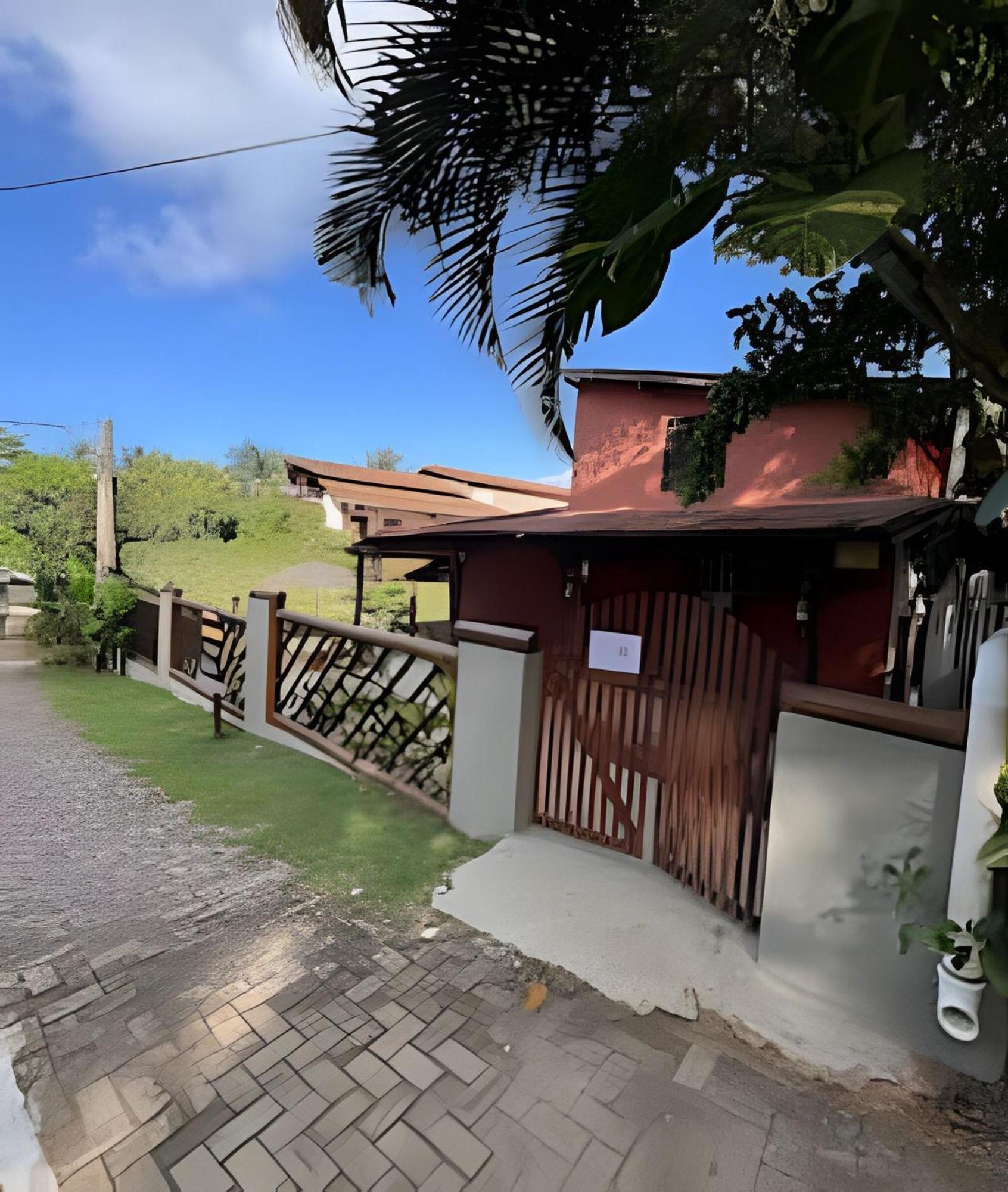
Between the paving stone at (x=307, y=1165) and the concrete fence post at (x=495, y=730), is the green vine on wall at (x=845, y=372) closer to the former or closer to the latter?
the concrete fence post at (x=495, y=730)

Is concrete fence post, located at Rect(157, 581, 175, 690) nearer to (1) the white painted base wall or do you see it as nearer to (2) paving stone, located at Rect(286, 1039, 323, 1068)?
(1) the white painted base wall

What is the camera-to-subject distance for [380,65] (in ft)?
10.6

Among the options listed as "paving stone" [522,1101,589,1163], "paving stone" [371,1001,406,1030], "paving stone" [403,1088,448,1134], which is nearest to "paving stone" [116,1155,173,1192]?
"paving stone" [403,1088,448,1134]

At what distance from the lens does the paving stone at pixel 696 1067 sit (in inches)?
80.0

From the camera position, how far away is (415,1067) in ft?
6.81

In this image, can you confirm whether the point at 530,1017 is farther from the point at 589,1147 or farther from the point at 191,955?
the point at 191,955

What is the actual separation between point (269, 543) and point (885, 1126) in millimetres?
26929

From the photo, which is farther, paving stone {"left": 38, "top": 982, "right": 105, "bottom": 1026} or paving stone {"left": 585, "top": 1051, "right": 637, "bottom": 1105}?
paving stone {"left": 38, "top": 982, "right": 105, "bottom": 1026}

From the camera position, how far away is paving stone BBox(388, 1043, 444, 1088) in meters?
2.02

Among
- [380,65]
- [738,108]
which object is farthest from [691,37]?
[380,65]

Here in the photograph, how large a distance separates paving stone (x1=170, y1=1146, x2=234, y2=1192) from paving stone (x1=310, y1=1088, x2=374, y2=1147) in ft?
0.81

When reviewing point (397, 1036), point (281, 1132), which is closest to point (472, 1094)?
point (397, 1036)

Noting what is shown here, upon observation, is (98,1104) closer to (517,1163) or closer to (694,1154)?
(517,1163)

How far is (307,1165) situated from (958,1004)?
7.08 feet
